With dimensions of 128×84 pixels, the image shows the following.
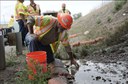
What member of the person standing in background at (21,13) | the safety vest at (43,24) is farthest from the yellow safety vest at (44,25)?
the person standing in background at (21,13)

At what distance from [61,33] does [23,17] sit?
3.33m

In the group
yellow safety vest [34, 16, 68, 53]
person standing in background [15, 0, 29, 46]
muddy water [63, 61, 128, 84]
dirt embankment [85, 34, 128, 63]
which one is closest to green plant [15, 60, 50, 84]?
muddy water [63, 61, 128, 84]

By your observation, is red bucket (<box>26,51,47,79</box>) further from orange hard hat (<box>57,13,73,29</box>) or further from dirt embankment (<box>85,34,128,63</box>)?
dirt embankment (<box>85,34,128,63</box>)

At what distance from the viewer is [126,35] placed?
8.89 meters

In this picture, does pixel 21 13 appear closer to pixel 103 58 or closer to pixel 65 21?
pixel 103 58

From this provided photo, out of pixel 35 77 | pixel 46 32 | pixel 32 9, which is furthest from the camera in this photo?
pixel 32 9

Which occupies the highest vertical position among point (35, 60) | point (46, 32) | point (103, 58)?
point (46, 32)

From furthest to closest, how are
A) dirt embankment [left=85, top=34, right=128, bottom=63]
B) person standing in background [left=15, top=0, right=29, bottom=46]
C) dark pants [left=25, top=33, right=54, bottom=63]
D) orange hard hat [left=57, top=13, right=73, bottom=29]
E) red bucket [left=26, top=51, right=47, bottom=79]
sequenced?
person standing in background [left=15, top=0, right=29, bottom=46]
dirt embankment [left=85, top=34, right=128, bottom=63]
dark pants [left=25, top=33, right=54, bottom=63]
orange hard hat [left=57, top=13, right=73, bottom=29]
red bucket [left=26, top=51, right=47, bottom=79]

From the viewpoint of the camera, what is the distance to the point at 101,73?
5887 mm

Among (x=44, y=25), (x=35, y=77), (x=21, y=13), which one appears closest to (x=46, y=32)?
(x=44, y=25)

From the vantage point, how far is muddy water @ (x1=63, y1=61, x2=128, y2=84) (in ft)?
17.4

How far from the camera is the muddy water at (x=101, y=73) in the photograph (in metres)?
5.30

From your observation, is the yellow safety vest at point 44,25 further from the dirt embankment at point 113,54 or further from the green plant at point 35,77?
the dirt embankment at point 113,54

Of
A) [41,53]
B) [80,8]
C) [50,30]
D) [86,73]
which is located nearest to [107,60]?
[86,73]
